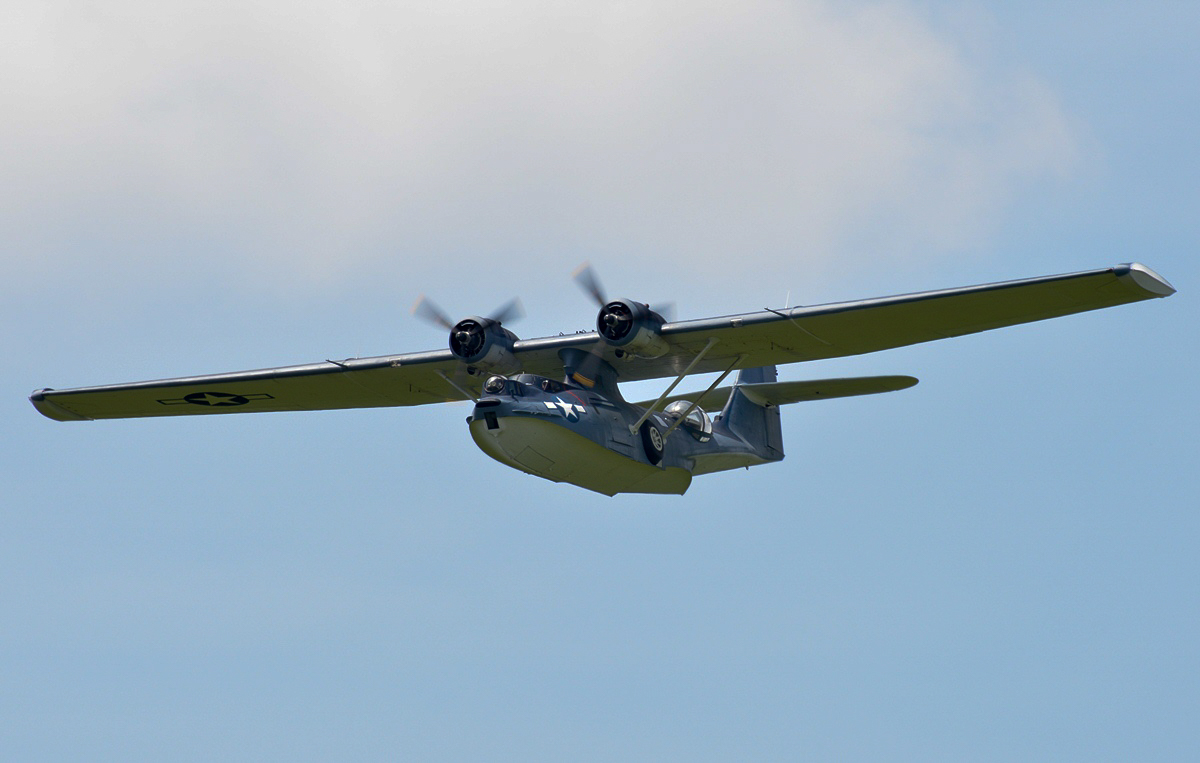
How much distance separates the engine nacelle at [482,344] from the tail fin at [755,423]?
4.95m

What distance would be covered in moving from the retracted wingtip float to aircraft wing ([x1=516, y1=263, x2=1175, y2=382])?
0.02 meters

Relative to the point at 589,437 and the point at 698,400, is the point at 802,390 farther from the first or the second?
the point at 589,437

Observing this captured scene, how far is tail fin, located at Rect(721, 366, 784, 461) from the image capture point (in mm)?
29203

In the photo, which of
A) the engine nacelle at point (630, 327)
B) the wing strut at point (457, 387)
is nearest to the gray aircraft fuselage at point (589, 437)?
the engine nacelle at point (630, 327)

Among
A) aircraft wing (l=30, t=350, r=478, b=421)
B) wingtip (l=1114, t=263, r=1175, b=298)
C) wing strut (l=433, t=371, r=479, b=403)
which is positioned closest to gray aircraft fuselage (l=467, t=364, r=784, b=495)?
wing strut (l=433, t=371, r=479, b=403)

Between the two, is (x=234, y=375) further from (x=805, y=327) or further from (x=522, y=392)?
(x=805, y=327)

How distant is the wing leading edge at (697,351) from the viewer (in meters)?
23.2

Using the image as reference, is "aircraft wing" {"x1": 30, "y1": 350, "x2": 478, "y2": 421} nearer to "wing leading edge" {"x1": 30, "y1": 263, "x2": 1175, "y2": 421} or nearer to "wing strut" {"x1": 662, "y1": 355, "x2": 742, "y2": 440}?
"wing leading edge" {"x1": 30, "y1": 263, "x2": 1175, "y2": 421}

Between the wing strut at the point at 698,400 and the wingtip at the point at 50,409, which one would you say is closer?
the wing strut at the point at 698,400

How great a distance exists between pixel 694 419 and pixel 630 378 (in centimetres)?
141

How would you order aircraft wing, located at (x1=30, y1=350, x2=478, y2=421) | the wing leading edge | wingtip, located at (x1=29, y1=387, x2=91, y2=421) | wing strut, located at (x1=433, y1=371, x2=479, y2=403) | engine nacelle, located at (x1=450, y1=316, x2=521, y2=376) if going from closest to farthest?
the wing leading edge → engine nacelle, located at (x1=450, y1=316, x2=521, y2=376) → wing strut, located at (x1=433, y1=371, x2=479, y2=403) → aircraft wing, located at (x1=30, y1=350, x2=478, y2=421) → wingtip, located at (x1=29, y1=387, x2=91, y2=421)

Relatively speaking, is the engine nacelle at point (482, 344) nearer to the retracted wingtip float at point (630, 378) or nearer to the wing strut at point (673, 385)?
the retracted wingtip float at point (630, 378)

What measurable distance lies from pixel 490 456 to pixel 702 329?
4043mm

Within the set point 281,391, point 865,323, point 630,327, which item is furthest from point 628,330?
point 281,391
